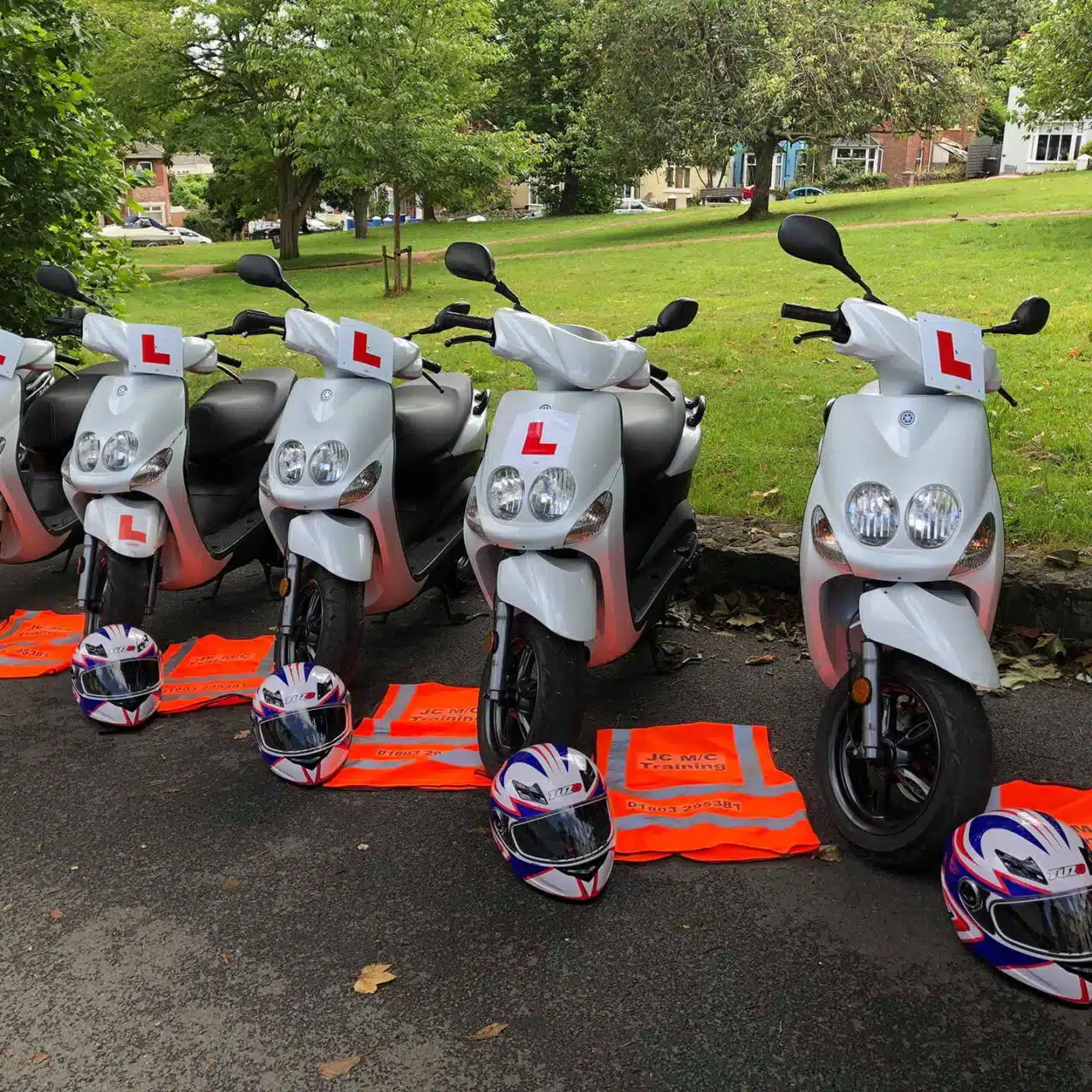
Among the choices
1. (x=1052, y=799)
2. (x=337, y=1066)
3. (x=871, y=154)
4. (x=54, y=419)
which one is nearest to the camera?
(x=337, y=1066)

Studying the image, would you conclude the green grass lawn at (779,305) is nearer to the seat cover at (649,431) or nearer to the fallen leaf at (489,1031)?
the seat cover at (649,431)

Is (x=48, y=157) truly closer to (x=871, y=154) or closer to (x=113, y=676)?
(x=113, y=676)

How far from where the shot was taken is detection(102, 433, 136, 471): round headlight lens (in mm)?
3990

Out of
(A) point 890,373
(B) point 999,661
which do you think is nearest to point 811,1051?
(A) point 890,373

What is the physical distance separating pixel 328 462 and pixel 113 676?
104 centimetres

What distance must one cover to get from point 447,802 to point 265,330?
2.01m

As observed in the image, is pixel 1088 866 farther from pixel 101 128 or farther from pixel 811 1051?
pixel 101 128

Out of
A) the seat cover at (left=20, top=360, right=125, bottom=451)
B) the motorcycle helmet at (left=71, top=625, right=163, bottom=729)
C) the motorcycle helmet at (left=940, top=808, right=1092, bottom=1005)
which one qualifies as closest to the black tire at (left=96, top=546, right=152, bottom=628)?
the motorcycle helmet at (left=71, top=625, right=163, bottom=729)

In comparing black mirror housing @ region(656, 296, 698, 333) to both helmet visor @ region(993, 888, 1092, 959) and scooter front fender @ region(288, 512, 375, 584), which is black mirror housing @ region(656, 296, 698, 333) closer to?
scooter front fender @ region(288, 512, 375, 584)

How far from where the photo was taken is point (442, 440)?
4.35 meters

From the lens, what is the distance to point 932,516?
2.71 metres

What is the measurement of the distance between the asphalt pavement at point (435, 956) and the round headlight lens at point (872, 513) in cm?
86

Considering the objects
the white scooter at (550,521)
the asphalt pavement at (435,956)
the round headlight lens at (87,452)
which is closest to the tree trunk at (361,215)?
the round headlight lens at (87,452)

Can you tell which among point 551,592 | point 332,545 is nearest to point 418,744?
point 332,545
